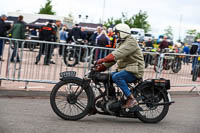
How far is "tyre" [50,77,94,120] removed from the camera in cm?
689

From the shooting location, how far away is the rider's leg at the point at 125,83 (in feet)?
23.0

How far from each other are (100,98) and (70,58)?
13.0ft

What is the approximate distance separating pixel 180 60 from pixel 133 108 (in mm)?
5371

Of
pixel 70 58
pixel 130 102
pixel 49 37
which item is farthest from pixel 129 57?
pixel 49 37

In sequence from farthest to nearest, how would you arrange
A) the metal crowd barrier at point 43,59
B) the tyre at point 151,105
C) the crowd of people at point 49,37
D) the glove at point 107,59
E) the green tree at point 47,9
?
the green tree at point 47,9, the crowd of people at point 49,37, the metal crowd barrier at point 43,59, the tyre at point 151,105, the glove at point 107,59

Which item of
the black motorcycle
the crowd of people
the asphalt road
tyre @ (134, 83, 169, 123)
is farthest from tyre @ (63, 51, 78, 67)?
tyre @ (134, 83, 169, 123)

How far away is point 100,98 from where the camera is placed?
7.12 m

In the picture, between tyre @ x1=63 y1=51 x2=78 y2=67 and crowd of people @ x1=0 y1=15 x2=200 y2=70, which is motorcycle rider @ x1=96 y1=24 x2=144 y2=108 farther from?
tyre @ x1=63 y1=51 x2=78 y2=67

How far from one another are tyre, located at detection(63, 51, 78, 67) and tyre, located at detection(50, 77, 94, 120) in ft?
11.4

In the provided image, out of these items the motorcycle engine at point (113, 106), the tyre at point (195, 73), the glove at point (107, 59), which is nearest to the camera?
the glove at point (107, 59)

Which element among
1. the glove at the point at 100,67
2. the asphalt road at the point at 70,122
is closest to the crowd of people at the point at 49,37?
the asphalt road at the point at 70,122

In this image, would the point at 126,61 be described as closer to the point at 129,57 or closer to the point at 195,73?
the point at 129,57

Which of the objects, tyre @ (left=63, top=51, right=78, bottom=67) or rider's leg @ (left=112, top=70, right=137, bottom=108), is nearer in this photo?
rider's leg @ (left=112, top=70, right=137, bottom=108)

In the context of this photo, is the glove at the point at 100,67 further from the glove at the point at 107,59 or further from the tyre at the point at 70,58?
the tyre at the point at 70,58
